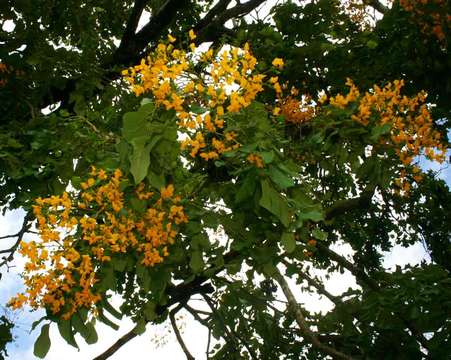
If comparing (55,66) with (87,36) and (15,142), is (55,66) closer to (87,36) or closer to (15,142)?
(87,36)

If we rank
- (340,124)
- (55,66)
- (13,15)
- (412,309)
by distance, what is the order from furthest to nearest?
(13,15), (55,66), (412,309), (340,124)

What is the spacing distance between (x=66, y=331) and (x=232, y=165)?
1186 millimetres

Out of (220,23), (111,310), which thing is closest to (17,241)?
(111,310)

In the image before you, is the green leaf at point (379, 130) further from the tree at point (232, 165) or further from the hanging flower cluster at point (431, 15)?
the hanging flower cluster at point (431, 15)

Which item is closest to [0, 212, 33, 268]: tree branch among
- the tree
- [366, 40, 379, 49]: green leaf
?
the tree

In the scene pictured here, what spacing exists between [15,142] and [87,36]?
275cm

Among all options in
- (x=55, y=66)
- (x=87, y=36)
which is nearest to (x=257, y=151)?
(x=55, y=66)

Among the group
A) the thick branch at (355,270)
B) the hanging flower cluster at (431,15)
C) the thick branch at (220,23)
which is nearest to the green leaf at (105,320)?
the thick branch at (355,270)

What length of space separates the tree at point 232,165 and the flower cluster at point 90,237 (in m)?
0.01

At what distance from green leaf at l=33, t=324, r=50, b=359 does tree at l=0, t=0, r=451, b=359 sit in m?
0.01

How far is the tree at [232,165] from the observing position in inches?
105

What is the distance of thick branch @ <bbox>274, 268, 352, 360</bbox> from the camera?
17.6 feet

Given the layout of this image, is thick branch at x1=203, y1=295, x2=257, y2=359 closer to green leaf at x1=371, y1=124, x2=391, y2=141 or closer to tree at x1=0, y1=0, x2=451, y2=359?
tree at x1=0, y1=0, x2=451, y2=359

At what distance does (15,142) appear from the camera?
4141 mm
